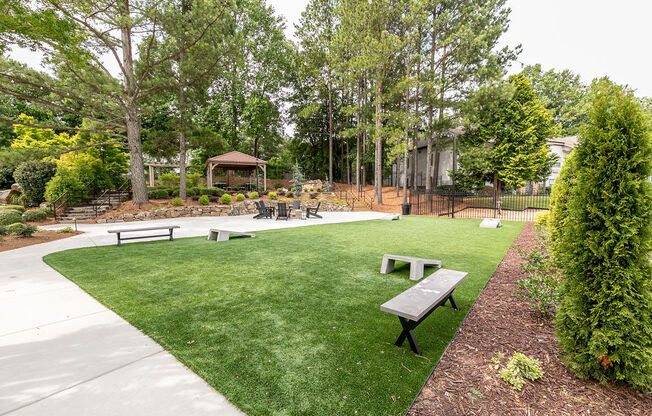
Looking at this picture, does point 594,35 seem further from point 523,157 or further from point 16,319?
point 16,319

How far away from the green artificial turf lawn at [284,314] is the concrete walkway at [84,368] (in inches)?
5.7

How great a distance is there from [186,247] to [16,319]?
3.92 meters

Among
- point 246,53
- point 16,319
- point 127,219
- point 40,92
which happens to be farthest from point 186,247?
point 246,53

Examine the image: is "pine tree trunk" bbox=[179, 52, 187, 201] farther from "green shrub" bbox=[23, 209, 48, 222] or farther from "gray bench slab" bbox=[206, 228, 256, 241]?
"gray bench slab" bbox=[206, 228, 256, 241]

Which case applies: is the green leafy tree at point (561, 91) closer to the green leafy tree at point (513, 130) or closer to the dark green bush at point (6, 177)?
the green leafy tree at point (513, 130)

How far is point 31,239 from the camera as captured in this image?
828 cm

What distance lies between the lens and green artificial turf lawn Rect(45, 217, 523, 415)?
6.85ft

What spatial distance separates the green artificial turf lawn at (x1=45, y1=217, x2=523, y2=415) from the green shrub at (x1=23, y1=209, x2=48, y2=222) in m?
8.39

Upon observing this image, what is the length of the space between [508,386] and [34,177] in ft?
70.5

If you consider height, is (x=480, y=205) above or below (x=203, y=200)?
below

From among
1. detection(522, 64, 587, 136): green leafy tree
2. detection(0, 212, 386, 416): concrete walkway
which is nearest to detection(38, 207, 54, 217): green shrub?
detection(0, 212, 386, 416): concrete walkway

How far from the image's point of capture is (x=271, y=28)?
29000mm

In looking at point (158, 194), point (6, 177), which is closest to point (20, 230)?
point (158, 194)

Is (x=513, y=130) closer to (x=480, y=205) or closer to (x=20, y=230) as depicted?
(x=480, y=205)
